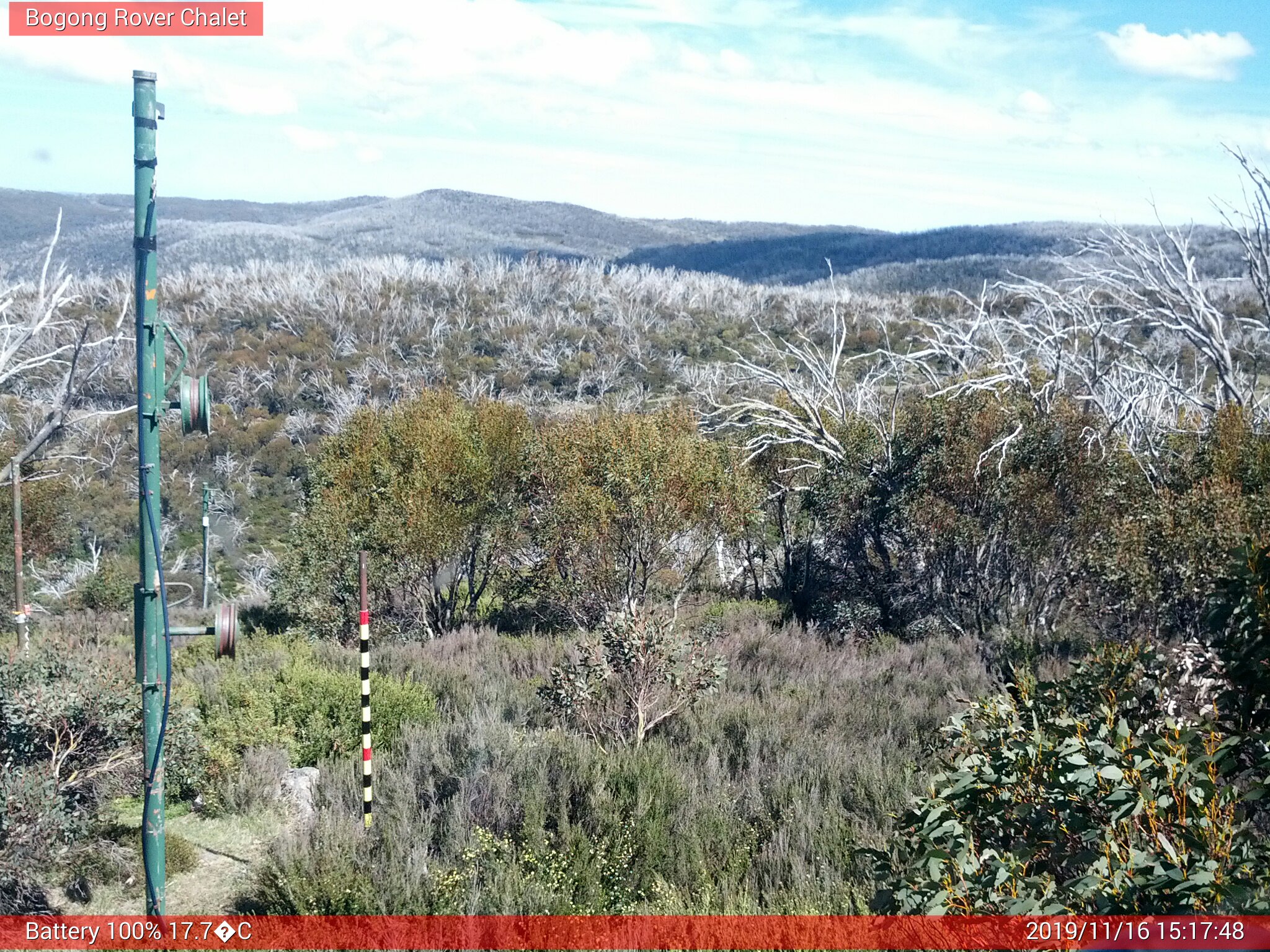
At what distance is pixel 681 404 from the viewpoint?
17438 millimetres

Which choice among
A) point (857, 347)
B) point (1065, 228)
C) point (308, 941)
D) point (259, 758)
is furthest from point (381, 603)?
point (1065, 228)

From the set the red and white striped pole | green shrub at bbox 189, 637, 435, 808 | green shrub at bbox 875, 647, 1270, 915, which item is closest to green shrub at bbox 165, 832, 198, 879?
green shrub at bbox 189, 637, 435, 808

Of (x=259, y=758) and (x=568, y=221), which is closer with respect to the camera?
(x=259, y=758)

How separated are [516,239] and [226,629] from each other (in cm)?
13195

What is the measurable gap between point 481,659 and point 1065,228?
4413 inches

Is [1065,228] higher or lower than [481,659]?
higher

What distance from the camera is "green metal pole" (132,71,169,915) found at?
4488 mm

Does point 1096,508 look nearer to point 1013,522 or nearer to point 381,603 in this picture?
point 1013,522

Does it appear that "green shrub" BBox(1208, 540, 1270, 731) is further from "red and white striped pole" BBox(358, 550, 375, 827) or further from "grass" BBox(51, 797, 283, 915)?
"grass" BBox(51, 797, 283, 915)

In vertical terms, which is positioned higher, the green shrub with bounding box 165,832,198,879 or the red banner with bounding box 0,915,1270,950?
the red banner with bounding box 0,915,1270,950

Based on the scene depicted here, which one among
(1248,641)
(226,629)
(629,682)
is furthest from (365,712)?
(1248,641)

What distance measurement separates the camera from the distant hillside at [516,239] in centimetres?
8812

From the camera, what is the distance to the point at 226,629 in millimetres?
4719

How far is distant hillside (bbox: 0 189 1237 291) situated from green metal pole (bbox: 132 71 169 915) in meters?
68.8
